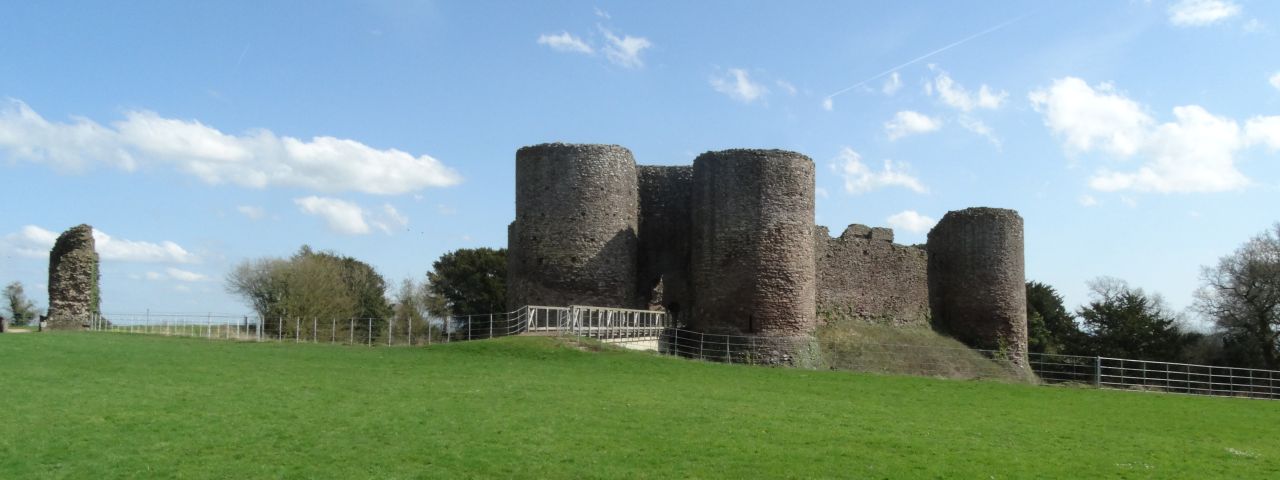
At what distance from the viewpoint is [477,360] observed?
2122cm

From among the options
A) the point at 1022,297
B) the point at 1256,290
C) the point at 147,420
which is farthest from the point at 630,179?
the point at 1256,290

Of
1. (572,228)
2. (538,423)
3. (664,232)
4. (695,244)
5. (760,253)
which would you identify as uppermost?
(664,232)

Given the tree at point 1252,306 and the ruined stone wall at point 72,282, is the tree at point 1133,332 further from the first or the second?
the ruined stone wall at point 72,282

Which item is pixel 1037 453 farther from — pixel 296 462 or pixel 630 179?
pixel 630 179

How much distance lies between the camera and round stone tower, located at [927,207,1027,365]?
39.1 metres

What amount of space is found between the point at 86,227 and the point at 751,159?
2226cm

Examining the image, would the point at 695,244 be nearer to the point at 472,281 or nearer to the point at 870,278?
→ the point at 870,278

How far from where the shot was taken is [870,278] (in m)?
38.0

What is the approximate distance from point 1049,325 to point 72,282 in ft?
158

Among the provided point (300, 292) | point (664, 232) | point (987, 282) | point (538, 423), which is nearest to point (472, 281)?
point (300, 292)

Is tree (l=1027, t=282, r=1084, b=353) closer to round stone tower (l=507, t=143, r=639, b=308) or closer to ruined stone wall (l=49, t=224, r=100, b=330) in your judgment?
round stone tower (l=507, t=143, r=639, b=308)

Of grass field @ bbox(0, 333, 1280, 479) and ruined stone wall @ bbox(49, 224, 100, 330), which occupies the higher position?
ruined stone wall @ bbox(49, 224, 100, 330)

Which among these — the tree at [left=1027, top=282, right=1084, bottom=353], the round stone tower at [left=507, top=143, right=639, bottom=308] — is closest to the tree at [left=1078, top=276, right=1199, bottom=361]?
the tree at [left=1027, top=282, right=1084, bottom=353]

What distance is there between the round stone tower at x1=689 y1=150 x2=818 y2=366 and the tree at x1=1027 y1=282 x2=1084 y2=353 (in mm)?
24122
